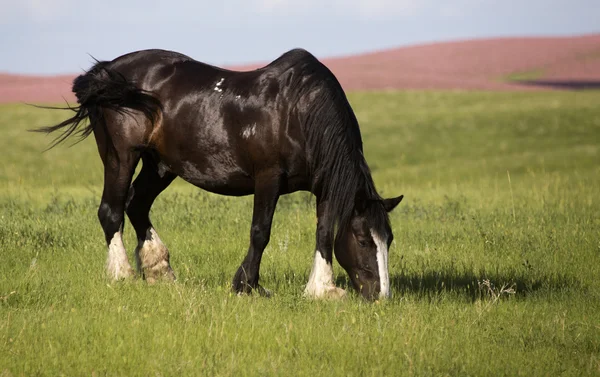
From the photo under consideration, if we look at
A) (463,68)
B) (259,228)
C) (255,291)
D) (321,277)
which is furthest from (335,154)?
(463,68)

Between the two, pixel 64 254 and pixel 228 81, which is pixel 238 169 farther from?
pixel 64 254

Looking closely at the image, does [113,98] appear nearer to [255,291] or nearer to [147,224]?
[147,224]

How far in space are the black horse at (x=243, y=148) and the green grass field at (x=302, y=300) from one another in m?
0.38

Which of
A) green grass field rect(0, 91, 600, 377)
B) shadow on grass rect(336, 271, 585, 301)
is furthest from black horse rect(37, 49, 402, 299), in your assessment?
shadow on grass rect(336, 271, 585, 301)

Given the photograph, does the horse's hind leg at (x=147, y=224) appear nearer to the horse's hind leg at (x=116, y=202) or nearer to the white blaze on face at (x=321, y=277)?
the horse's hind leg at (x=116, y=202)

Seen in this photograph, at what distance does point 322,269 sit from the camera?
22.0 feet

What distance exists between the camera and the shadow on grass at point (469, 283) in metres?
7.12

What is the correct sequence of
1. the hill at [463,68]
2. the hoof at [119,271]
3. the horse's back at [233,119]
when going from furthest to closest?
the hill at [463,68] < the hoof at [119,271] < the horse's back at [233,119]

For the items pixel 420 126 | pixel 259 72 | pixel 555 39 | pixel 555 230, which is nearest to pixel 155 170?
pixel 259 72

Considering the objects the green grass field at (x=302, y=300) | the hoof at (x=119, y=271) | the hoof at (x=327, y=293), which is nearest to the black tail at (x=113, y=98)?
the hoof at (x=119, y=271)

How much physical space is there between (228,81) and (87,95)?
1.41 meters

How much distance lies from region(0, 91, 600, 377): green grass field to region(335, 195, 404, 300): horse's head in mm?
185

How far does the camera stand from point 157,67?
7.48 m

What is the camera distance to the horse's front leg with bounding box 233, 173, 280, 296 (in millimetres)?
6609
